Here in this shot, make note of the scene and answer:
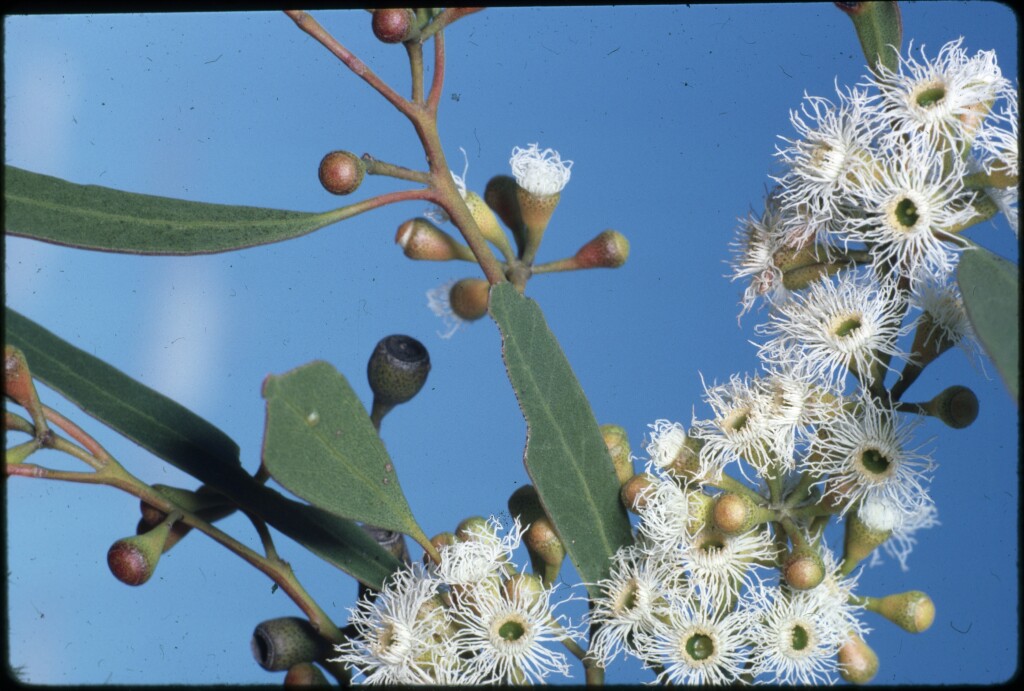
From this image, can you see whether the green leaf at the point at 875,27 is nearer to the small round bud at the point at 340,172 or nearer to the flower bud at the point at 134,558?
the small round bud at the point at 340,172

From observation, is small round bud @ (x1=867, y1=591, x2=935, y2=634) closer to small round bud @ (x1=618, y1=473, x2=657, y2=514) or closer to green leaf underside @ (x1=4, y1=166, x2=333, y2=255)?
small round bud @ (x1=618, y1=473, x2=657, y2=514)

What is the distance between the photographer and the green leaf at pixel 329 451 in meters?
0.85

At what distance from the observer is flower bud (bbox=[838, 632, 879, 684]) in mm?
1012

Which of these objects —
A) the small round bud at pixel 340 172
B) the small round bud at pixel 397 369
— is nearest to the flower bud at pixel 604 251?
the small round bud at pixel 397 369

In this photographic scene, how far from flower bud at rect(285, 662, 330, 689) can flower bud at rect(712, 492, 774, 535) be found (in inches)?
16.8

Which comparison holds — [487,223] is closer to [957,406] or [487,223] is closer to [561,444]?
[561,444]

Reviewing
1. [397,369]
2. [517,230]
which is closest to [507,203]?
[517,230]

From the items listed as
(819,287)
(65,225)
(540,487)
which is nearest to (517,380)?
(540,487)

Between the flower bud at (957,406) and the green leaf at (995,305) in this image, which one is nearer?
the green leaf at (995,305)

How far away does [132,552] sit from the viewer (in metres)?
1.02

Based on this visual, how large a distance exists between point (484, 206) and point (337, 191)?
234mm

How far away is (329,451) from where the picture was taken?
94 centimetres

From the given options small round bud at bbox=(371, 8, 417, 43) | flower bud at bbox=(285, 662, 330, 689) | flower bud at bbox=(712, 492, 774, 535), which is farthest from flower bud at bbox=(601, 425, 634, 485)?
small round bud at bbox=(371, 8, 417, 43)

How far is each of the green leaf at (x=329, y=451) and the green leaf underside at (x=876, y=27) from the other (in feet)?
2.17
